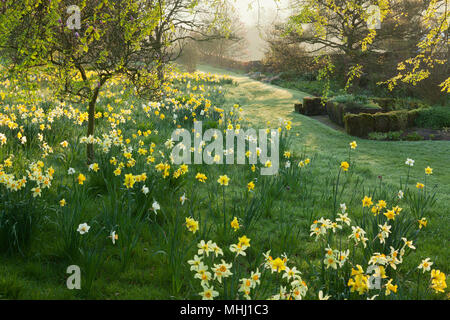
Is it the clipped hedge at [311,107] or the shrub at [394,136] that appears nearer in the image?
the shrub at [394,136]

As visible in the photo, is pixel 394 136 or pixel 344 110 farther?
pixel 344 110

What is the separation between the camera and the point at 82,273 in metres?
2.49

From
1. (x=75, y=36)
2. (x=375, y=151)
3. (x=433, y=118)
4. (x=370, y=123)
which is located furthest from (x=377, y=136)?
(x=75, y=36)

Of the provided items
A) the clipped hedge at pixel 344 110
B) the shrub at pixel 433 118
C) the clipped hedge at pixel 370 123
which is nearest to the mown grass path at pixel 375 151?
the clipped hedge at pixel 370 123

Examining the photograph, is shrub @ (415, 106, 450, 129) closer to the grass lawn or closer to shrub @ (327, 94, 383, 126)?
shrub @ (327, 94, 383, 126)

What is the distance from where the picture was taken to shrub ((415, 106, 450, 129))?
10961 mm

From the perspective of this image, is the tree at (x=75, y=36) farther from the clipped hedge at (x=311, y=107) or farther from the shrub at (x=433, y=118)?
the shrub at (x=433, y=118)

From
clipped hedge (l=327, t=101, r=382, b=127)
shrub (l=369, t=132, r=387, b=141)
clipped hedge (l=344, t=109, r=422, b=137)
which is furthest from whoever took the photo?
clipped hedge (l=327, t=101, r=382, b=127)

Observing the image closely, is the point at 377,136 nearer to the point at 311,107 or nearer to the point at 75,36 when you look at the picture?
the point at 311,107

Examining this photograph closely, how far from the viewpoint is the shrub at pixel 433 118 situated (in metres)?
11.0

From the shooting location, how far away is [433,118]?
11.0m

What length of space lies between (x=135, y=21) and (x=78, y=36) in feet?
2.48

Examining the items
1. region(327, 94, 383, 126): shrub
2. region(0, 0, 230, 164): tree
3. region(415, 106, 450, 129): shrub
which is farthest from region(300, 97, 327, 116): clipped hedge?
region(0, 0, 230, 164): tree
